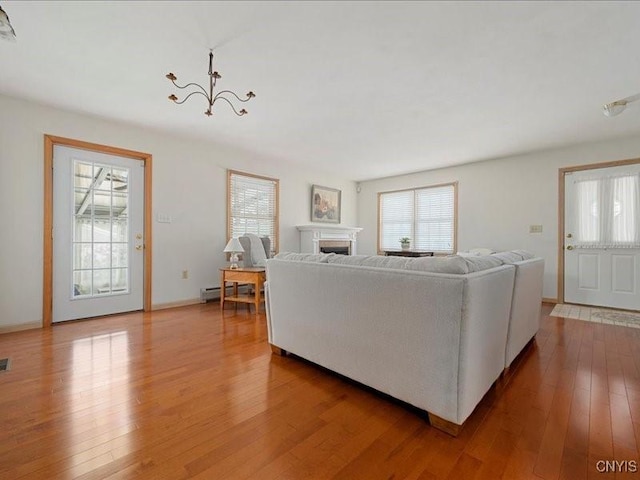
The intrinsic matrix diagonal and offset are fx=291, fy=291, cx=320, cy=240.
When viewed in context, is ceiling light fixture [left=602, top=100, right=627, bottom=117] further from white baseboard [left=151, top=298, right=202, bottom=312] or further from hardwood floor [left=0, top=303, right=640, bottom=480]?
white baseboard [left=151, top=298, right=202, bottom=312]

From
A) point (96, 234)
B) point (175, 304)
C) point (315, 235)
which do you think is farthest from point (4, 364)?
point (315, 235)

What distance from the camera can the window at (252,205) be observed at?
4.68 m

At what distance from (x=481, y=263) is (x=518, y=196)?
3945 millimetres

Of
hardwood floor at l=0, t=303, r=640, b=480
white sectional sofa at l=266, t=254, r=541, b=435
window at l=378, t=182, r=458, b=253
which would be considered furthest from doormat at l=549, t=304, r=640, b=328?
white sectional sofa at l=266, t=254, r=541, b=435

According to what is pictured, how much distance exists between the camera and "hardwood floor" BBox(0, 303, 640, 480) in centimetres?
119

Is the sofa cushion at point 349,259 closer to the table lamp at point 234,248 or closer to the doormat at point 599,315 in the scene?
the table lamp at point 234,248

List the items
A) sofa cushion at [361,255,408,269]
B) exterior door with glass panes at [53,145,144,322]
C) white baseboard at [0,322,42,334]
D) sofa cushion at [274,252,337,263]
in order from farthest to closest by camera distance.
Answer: exterior door with glass panes at [53,145,144,322], white baseboard at [0,322,42,334], sofa cushion at [274,252,337,263], sofa cushion at [361,255,408,269]

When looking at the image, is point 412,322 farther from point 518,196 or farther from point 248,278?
point 518,196

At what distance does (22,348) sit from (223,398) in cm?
210

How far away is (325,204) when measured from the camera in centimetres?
615

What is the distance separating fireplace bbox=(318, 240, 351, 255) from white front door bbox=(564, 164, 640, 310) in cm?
356

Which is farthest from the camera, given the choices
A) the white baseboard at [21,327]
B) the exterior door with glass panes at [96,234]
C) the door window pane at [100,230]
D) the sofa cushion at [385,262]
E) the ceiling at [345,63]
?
the door window pane at [100,230]

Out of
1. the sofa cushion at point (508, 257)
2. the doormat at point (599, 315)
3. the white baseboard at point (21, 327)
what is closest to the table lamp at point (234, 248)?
the white baseboard at point (21, 327)

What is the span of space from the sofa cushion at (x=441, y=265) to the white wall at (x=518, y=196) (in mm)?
4071
